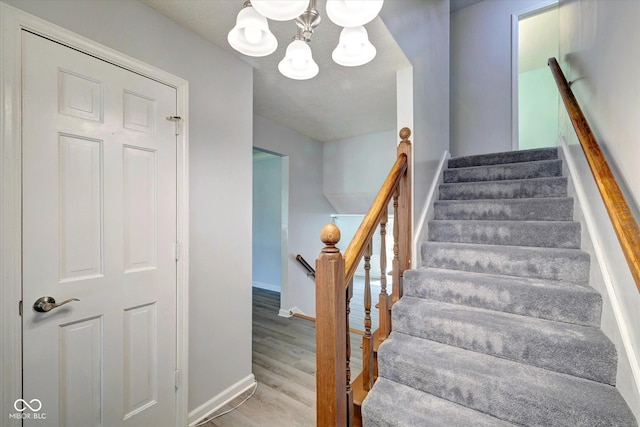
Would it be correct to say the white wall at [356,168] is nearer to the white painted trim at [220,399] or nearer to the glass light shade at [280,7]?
the white painted trim at [220,399]

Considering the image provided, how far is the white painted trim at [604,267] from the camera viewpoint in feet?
3.44

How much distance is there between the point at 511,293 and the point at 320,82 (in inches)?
82.7

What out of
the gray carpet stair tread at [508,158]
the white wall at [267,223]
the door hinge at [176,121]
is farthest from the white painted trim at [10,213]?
the white wall at [267,223]

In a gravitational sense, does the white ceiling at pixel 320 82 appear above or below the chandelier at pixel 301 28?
above

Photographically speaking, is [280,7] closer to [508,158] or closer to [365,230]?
[365,230]

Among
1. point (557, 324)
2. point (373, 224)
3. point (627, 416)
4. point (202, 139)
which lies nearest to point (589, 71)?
point (557, 324)

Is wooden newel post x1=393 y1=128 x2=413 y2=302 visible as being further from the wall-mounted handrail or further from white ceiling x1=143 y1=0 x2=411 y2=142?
the wall-mounted handrail

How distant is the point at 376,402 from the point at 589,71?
89.3 inches

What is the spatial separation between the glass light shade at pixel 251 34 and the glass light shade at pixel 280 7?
0.70 feet

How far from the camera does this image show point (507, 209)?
6.92 ft

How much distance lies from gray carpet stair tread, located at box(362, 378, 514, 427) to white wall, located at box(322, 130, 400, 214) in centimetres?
271

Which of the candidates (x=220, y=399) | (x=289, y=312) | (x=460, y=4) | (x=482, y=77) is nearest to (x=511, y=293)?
(x=220, y=399)

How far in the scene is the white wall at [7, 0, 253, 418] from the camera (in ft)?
5.21

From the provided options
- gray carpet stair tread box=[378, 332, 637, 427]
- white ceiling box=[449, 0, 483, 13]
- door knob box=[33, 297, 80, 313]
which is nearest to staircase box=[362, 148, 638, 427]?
gray carpet stair tread box=[378, 332, 637, 427]
